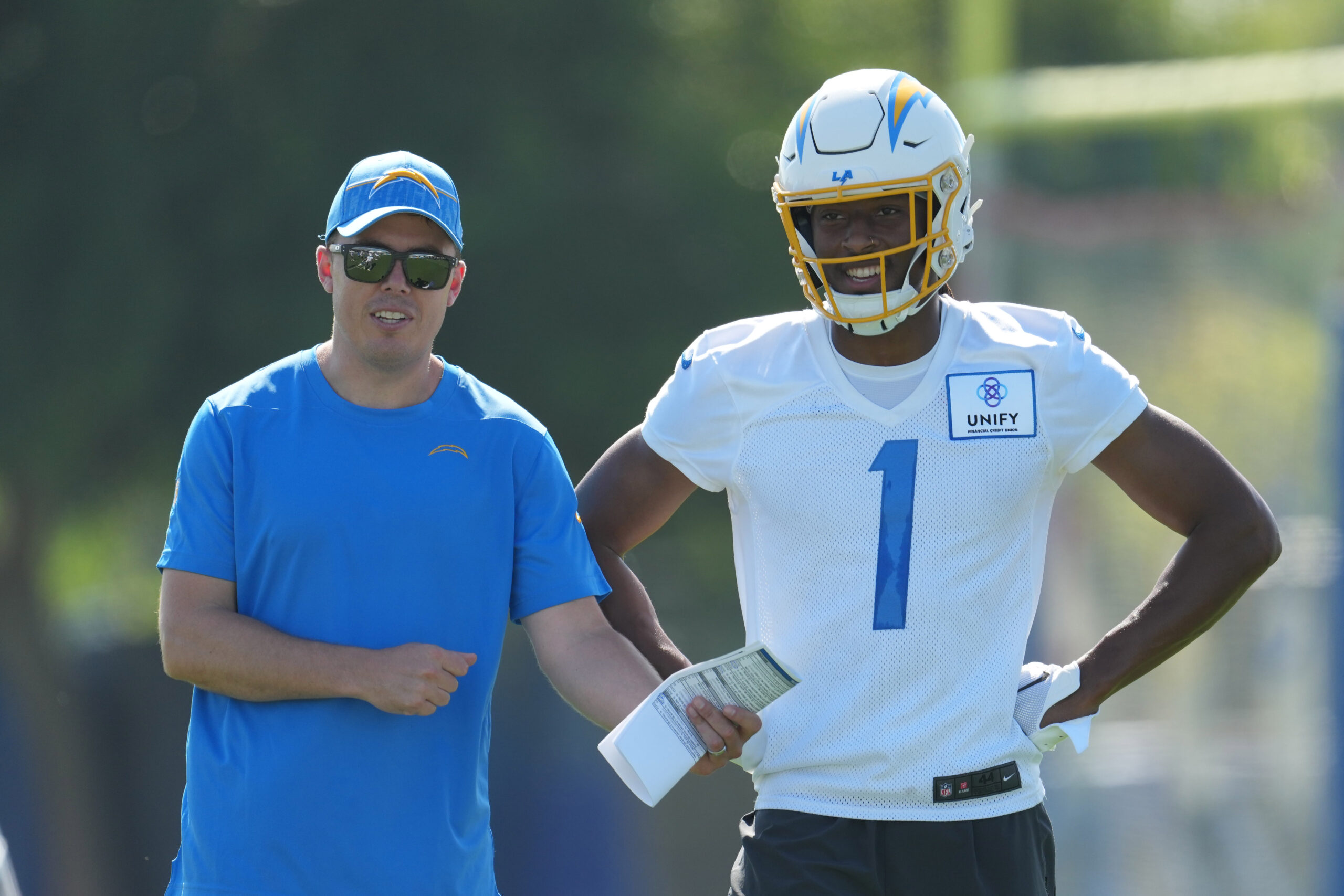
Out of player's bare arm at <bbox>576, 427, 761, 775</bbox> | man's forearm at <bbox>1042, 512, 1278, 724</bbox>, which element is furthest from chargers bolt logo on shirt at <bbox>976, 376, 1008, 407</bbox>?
player's bare arm at <bbox>576, 427, 761, 775</bbox>

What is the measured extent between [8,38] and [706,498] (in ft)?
19.8

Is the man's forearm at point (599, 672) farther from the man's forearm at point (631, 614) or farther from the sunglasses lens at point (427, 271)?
the sunglasses lens at point (427, 271)

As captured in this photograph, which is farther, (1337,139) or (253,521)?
(1337,139)

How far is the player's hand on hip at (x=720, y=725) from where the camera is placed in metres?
3.05

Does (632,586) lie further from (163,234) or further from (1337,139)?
(163,234)

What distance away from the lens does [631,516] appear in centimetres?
345

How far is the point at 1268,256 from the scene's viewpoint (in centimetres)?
746

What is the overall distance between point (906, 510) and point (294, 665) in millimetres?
1185

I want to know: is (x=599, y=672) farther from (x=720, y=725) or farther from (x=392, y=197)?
(x=392, y=197)

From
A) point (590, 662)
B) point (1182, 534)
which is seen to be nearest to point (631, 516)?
point (590, 662)

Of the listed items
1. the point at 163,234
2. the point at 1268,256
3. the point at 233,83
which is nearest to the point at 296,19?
the point at 233,83

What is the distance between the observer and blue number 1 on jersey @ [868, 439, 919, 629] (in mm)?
3158

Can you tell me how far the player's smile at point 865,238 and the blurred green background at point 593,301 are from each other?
4.11 m

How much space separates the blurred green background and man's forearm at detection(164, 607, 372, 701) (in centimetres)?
461
